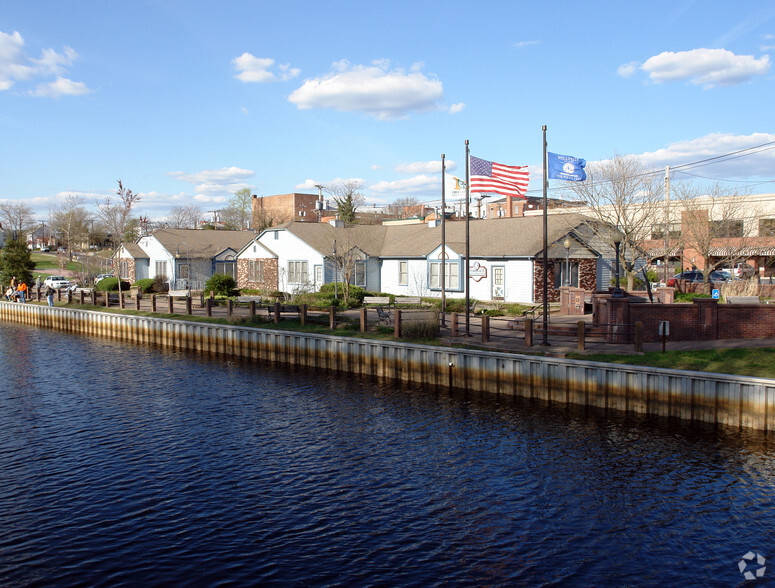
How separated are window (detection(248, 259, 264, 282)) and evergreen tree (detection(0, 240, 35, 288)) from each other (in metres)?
23.0

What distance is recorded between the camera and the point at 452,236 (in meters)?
44.0

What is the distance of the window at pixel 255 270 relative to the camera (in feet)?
161

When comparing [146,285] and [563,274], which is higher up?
[563,274]

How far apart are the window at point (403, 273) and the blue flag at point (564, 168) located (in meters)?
20.2

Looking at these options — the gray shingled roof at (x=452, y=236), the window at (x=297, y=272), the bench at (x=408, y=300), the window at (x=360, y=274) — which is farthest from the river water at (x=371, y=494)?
the window at (x=297, y=272)

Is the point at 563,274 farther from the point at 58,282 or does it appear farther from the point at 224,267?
the point at 58,282

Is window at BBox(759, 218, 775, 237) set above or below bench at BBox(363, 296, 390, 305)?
above

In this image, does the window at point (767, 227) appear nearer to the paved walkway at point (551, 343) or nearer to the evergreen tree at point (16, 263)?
the paved walkway at point (551, 343)

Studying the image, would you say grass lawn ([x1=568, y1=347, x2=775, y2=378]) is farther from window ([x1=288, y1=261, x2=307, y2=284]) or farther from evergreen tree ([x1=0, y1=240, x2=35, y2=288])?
evergreen tree ([x1=0, y1=240, x2=35, y2=288])

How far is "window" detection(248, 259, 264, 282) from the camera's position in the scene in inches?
1934

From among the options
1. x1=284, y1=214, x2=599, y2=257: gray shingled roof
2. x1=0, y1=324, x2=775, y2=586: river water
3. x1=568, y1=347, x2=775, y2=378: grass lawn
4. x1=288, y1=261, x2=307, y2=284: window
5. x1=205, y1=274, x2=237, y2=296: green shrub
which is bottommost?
x1=0, y1=324, x2=775, y2=586: river water

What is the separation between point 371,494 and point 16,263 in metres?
55.2

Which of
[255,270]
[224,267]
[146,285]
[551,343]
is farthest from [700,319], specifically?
[146,285]

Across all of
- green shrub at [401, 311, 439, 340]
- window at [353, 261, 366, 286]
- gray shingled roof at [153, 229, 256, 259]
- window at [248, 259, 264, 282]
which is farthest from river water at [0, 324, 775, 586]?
gray shingled roof at [153, 229, 256, 259]
